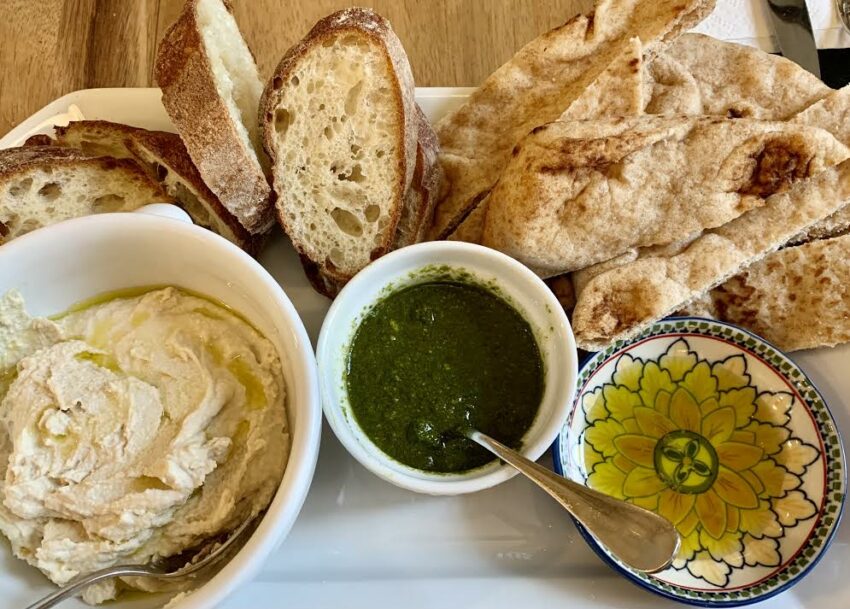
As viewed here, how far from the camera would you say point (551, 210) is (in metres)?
1.70

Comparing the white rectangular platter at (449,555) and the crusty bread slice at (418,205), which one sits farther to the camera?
the crusty bread slice at (418,205)

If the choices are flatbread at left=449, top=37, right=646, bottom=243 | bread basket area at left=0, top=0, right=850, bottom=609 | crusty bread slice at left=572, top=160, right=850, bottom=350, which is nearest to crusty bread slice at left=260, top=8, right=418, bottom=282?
bread basket area at left=0, top=0, right=850, bottom=609

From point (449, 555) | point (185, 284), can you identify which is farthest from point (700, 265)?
point (185, 284)

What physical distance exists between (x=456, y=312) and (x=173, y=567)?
2.84 feet

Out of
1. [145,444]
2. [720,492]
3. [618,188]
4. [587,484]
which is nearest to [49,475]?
[145,444]

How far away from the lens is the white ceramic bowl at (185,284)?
1334 mm

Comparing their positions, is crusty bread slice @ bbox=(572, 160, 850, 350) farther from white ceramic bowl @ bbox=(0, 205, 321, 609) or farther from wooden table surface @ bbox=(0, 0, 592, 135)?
wooden table surface @ bbox=(0, 0, 592, 135)

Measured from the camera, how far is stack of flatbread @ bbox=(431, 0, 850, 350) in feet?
5.49

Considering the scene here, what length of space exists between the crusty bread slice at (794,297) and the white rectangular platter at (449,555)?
0.33ft

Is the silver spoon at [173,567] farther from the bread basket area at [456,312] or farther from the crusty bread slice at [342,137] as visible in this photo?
the crusty bread slice at [342,137]

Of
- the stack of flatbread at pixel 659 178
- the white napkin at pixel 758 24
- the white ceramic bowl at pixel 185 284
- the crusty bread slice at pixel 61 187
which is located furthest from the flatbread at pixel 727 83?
the crusty bread slice at pixel 61 187

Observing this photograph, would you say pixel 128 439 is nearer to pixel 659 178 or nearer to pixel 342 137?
pixel 342 137

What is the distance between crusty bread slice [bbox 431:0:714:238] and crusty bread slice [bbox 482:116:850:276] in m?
0.21

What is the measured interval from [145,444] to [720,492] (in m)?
1.38
